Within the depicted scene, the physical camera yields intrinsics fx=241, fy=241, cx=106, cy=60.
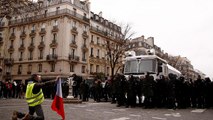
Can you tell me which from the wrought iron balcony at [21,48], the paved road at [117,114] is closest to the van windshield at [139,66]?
the paved road at [117,114]

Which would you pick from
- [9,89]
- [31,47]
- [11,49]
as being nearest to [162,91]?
[9,89]

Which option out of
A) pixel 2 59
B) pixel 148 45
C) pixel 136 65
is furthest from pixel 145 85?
pixel 148 45

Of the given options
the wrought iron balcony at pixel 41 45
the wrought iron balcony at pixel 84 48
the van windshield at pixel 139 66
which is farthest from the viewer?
the wrought iron balcony at pixel 84 48

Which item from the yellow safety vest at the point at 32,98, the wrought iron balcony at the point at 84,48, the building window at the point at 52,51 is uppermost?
the wrought iron balcony at the point at 84,48

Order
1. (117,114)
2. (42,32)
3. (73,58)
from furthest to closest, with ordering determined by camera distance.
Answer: (42,32), (73,58), (117,114)

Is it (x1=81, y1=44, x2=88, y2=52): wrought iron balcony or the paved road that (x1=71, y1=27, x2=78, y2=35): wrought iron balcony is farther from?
the paved road

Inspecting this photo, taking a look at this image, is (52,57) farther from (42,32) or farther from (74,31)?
(74,31)

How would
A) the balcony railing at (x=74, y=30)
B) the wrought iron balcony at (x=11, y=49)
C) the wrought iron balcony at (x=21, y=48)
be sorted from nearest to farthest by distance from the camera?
the balcony railing at (x=74, y=30), the wrought iron balcony at (x=21, y=48), the wrought iron balcony at (x=11, y=49)

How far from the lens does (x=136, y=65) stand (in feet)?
60.1

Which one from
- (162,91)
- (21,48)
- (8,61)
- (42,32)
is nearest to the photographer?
(162,91)

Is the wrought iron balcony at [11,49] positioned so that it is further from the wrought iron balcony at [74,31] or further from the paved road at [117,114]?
the paved road at [117,114]

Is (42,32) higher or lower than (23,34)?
lower

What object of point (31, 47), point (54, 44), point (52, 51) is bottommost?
point (52, 51)

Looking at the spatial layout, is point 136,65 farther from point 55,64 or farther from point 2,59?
point 2,59
